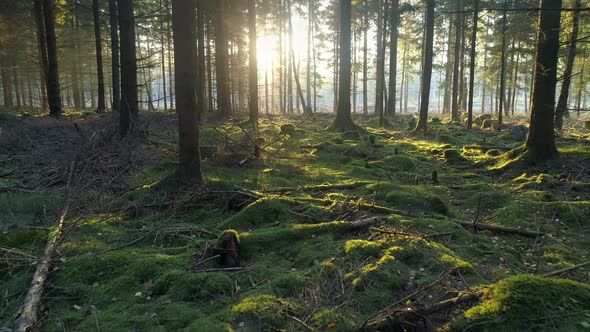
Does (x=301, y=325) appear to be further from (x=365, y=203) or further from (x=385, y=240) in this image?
(x=365, y=203)

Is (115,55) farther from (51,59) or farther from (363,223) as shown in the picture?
(363,223)

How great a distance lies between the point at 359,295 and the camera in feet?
11.4

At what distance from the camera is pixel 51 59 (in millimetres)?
14773

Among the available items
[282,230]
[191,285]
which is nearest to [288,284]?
[191,285]

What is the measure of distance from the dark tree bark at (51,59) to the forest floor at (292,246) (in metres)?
7.50

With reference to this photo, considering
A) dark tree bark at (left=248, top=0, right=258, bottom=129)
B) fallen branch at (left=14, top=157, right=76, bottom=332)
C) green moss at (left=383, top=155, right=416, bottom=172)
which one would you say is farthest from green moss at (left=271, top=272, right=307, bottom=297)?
dark tree bark at (left=248, top=0, right=258, bottom=129)

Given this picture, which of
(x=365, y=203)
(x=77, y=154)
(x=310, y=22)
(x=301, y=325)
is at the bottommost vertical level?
(x=301, y=325)

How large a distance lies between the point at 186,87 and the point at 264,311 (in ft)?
14.4

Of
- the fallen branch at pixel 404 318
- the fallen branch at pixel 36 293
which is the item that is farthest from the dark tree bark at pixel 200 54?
the fallen branch at pixel 404 318

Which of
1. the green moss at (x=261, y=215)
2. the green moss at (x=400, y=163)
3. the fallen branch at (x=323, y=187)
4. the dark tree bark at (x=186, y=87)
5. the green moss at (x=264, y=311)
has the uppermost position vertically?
the dark tree bark at (x=186, y=87)

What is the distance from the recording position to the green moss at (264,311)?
3088mm

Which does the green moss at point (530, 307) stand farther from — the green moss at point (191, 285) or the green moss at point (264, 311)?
the green moss at point (191, 285)

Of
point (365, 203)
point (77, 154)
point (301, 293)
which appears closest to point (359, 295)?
point (301, 293)

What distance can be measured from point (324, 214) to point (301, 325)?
273cm
